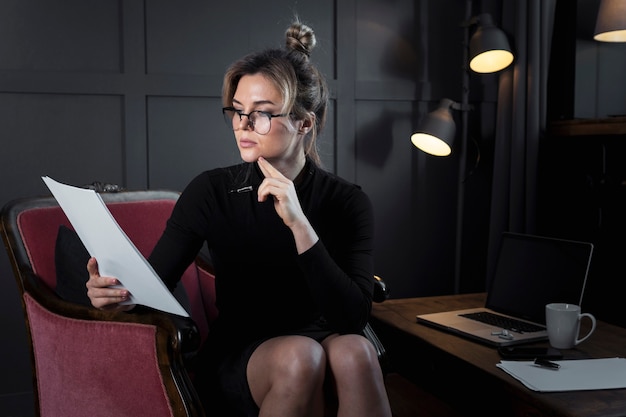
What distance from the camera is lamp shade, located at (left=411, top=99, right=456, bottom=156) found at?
2.70 metres

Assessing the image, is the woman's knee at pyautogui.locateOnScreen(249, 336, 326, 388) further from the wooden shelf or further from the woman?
the wooden shelf

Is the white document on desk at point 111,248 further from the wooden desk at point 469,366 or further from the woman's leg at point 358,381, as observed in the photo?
the wooden desk at point 469,366

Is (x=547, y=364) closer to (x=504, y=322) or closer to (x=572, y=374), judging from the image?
(x=572, y=374)

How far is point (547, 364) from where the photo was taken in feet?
5.25

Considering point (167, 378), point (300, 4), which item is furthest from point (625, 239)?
point (167, 378)

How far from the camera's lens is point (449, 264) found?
124 inches

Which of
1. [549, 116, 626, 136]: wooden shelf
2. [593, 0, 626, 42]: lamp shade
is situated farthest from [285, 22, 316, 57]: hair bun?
[549, 116, 626, 136]: wooden shelf

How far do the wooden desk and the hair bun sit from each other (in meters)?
0.78

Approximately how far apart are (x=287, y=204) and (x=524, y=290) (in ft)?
3.05

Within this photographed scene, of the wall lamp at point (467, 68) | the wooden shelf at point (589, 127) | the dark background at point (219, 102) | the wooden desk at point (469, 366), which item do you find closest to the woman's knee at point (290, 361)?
the wooden desk at point (469, 366)

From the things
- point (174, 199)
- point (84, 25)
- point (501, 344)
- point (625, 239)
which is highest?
point (84, 25)

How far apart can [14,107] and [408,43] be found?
4.98 feet

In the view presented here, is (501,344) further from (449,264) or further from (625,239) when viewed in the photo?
(449,264)

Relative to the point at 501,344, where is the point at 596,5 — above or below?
above
